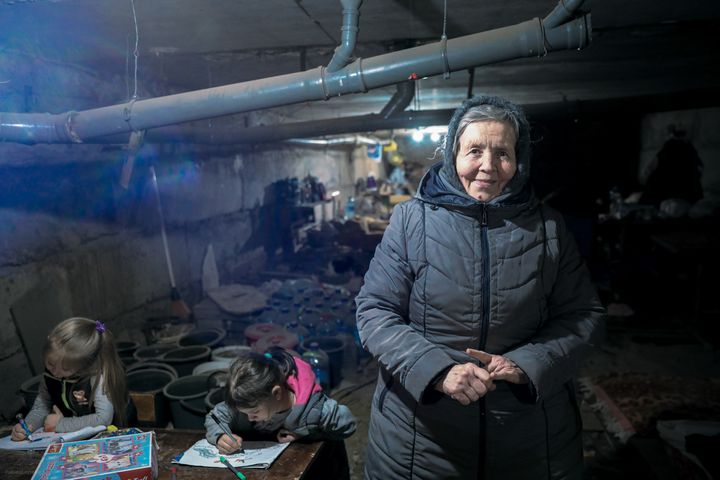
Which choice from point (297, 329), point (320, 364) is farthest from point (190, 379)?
point (297, 329)

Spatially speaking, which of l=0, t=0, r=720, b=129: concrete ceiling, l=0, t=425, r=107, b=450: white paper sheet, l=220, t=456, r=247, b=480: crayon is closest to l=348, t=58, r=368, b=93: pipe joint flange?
l=0, t=0, r=720, b=129: concrete ceiling

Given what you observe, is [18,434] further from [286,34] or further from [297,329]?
[297,329]

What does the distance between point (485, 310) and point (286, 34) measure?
3.04 m

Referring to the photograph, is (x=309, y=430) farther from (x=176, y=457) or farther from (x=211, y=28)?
(x=211, y=28)

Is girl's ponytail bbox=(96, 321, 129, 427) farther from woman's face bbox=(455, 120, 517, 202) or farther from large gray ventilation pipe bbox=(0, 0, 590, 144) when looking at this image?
woman's face bbox=(455, 120, 517, 202)

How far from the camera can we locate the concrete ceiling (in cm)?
313

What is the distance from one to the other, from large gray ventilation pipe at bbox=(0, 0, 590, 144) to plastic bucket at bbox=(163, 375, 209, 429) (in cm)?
212

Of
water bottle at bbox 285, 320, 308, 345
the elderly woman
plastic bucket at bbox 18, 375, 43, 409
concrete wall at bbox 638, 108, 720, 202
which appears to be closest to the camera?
the elderly woman

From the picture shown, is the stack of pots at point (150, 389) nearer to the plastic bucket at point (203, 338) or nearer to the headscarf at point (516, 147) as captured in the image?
the plastic bucket at point (203, 338)

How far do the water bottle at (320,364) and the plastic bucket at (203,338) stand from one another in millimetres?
976

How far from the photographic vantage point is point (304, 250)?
10.2m

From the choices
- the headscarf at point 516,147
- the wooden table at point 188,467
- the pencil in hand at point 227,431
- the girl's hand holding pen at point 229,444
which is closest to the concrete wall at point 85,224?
the wooden table at point 188,467

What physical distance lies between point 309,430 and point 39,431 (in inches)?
65.4

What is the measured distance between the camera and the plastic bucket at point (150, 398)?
12.2 ft
